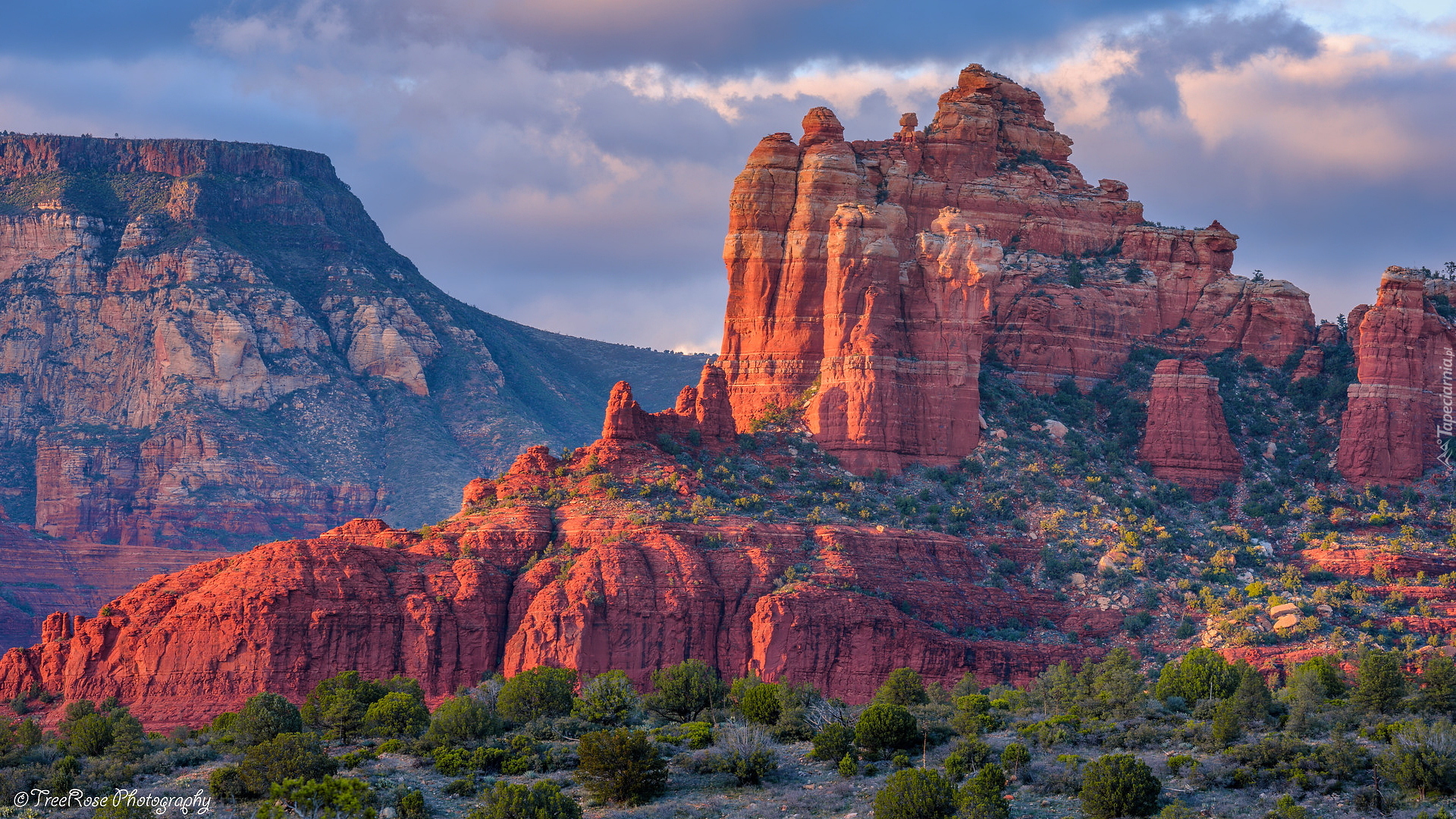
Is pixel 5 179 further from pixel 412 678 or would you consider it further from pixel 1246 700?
pixel 1246 700

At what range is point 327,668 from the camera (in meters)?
91.0

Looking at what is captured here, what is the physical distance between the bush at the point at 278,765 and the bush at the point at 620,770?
7.04 meters

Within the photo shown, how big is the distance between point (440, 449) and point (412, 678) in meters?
89.3

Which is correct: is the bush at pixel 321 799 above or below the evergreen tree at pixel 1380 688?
below

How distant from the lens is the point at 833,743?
64.6m

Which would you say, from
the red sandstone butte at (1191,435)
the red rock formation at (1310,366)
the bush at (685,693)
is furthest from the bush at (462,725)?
the red rock formation at (1310,366)

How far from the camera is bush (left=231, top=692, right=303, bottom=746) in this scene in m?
69.5

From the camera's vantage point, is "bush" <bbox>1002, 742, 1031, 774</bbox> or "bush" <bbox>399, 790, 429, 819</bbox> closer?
"bush" <bbox>399, 790, 429, 819</bbox>

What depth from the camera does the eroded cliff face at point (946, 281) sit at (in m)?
109

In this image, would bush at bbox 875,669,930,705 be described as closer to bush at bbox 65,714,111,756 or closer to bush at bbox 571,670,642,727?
bush at bbox 571,670,642,727

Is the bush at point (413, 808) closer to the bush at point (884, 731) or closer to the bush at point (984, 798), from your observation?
the bush at point (984, 798)

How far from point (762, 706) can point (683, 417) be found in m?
35.7

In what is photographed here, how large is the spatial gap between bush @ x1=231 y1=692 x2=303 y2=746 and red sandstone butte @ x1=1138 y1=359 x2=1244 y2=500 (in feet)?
165

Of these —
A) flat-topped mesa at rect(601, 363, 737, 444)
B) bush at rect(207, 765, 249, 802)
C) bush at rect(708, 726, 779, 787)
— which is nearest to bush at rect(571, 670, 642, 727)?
bush at rect(708, 726, 779, 787)
